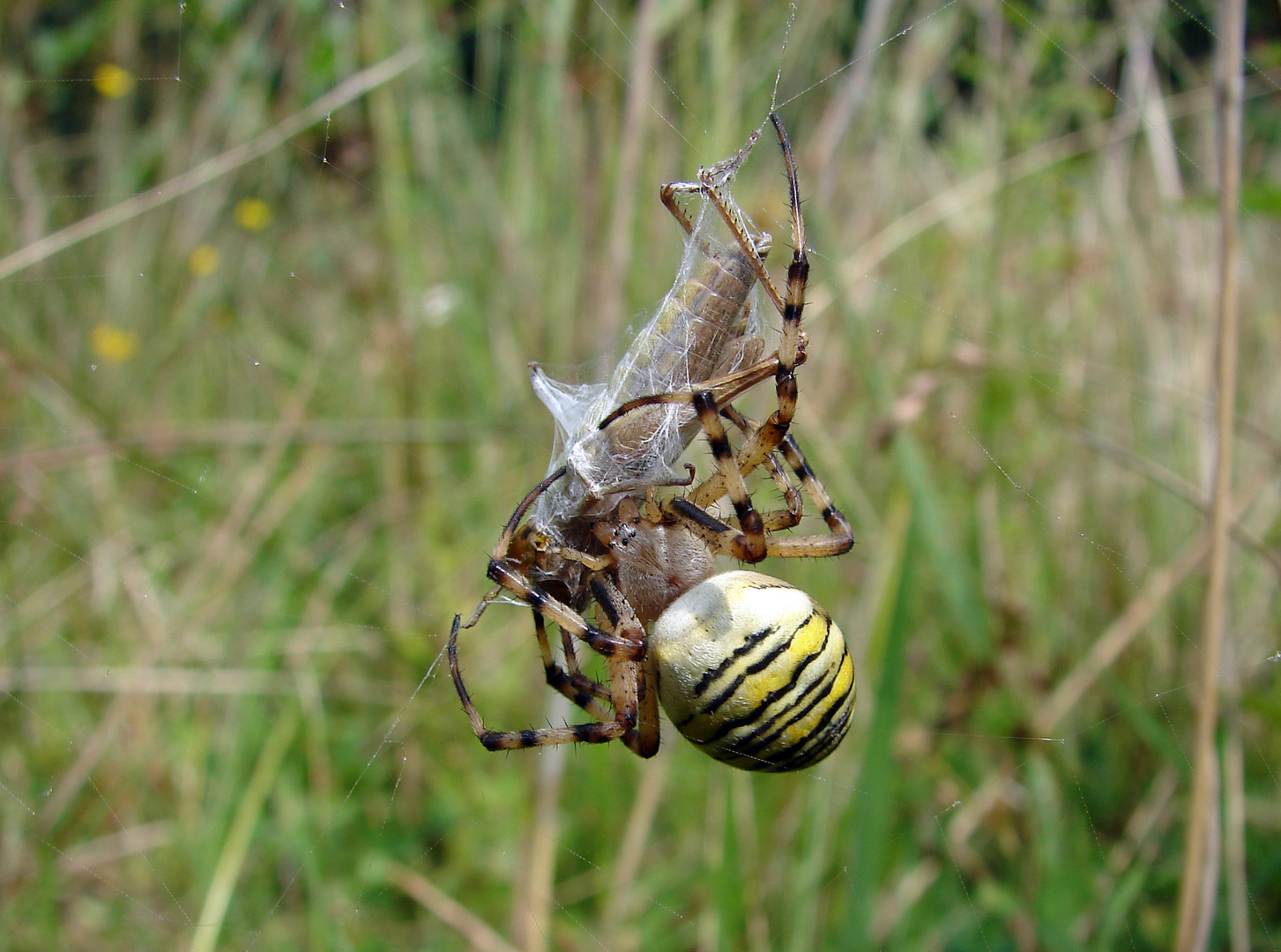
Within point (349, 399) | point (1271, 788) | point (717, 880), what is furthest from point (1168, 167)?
point (349, 399)

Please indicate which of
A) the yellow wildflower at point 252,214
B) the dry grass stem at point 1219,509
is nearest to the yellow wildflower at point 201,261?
the yellow wildflower at point 252,214

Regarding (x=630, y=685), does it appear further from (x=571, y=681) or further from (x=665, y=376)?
(x=665, y=376)

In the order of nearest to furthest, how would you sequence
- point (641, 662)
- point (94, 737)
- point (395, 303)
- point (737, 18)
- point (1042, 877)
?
point (641, 662), point (1042, 877), point (94, 737), point (737, 18), point (395, 303)

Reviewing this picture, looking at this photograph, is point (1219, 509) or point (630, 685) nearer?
point (1219, 509)

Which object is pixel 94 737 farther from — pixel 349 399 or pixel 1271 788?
pixel 1271 788

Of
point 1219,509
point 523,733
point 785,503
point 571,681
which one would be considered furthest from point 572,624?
point 1219,509

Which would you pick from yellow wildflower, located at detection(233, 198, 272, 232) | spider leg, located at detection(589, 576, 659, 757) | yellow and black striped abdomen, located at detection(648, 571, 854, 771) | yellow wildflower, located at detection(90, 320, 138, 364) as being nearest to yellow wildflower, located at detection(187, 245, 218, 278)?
yellow wildflower, located at detection(233, 198, 272, 232)
